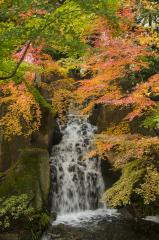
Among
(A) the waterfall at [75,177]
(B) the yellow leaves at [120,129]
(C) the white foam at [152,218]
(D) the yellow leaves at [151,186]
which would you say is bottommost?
(C) the white foam at [152,218]

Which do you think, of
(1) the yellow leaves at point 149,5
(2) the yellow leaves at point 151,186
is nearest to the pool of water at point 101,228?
(2) the yellow leaves at point 151,186

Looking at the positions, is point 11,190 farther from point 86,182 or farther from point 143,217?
point 143,217

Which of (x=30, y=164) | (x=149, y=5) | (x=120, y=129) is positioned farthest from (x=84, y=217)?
(x=149, y=5)

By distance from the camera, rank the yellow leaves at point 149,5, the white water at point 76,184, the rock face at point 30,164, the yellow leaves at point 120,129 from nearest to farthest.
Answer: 1. the rock face at point 30,164
2. the yellow leaves at point 149,5
3. the yellow leaves at point 120,129
4. the white water at point 76,184

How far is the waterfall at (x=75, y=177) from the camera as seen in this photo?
43.9 feet

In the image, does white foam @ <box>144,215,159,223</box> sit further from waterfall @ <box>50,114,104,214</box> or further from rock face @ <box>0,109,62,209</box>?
rock face @ <box>0,109,62,209</box>

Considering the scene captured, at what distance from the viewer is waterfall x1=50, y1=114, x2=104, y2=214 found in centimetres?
1337

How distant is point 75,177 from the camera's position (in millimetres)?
13953

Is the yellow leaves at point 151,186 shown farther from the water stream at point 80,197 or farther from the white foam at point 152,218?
the white foam at point 152,218

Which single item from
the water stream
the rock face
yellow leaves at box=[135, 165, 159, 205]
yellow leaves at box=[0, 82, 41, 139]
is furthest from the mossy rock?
yellow leaves at box=[135, 165, 159, 205]

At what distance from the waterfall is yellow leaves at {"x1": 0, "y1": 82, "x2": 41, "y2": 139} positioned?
213 cm

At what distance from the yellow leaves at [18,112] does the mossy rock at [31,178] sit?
0.95m

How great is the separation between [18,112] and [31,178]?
241 centimetres

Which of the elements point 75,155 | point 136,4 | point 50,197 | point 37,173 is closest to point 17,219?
point 37,173
